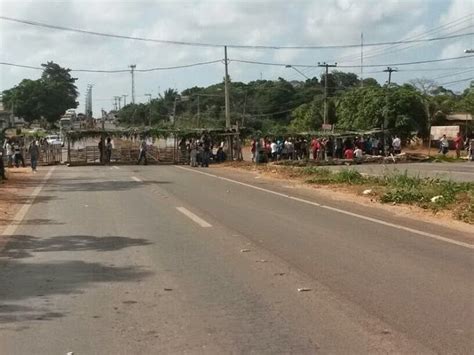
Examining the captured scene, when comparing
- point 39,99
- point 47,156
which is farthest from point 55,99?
point 47,156

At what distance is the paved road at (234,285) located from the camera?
5383 mm

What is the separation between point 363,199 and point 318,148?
26344 millimetres

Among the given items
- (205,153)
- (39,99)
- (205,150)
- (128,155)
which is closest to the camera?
(205,153)

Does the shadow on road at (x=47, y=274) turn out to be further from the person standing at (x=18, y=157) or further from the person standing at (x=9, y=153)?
the person standing at (x=9, y=153)

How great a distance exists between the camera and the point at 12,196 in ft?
64.1

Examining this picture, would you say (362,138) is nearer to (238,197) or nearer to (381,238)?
(238,197)

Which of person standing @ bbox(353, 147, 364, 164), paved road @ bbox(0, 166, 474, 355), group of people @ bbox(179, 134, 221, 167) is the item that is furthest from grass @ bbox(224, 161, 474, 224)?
person standing @ bbox(353, 147, 364, 164)

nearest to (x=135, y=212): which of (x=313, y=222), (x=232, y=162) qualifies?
(x=313, y=222)

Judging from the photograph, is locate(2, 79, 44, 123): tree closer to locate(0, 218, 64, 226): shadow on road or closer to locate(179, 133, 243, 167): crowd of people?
locate(179, 133, 243, 167): crowd of people

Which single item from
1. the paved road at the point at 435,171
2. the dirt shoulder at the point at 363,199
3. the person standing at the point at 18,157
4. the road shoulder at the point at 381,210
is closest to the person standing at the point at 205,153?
the paved road at the point at 435,171

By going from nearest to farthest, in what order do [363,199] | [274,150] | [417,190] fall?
1. [417,190]
2. [363,199]
3. [274,150]

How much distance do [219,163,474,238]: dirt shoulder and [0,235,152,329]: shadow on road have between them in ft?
20.1

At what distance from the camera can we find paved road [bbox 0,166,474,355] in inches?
212

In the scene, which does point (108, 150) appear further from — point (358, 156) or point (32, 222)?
point (32, 222)
